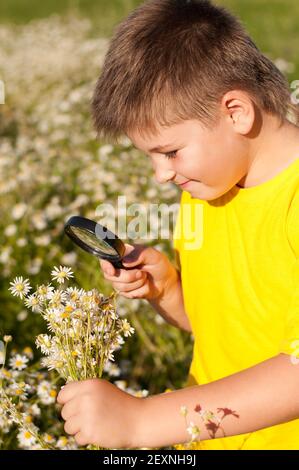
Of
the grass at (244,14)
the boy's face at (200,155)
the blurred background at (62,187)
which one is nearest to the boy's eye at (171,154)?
the boy's face at (200,155)

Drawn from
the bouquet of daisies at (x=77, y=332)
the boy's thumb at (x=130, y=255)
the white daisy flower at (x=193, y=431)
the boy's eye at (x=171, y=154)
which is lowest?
the white daisy flower at (x=193, y=431)

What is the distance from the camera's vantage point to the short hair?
177 centimetres

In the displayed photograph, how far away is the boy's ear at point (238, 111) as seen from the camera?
1803mm

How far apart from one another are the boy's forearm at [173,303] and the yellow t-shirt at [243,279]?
55 mm

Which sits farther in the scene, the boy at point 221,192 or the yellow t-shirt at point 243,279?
the yellow t-shirt at point 243,279

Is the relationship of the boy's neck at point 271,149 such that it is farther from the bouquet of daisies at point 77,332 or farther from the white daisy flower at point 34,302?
the white daisy flower at point 34,302

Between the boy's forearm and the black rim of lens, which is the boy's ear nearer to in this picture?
the black rim of lens

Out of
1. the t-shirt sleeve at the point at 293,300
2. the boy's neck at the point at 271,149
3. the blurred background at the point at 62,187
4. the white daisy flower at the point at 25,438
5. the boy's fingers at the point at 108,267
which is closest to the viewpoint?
the t-shirt sleeve at the point at 293,300

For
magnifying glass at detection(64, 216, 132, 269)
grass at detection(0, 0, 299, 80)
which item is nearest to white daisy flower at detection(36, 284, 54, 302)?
magnifying glass at detection(64, 216, 132, 269)

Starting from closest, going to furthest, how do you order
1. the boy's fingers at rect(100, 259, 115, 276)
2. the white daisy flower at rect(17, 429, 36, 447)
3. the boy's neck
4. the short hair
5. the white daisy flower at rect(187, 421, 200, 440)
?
the white daisy flower at rect(187, 421, 200, 440)
the short hair
the boy's neck
the boy's fingers at rect(100, 259, 115, 276)
the white daisy flower at rect(17, 429, 36, 447)

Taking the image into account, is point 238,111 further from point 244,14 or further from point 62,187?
point 244,14

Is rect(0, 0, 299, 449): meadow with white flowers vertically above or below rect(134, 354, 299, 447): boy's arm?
above

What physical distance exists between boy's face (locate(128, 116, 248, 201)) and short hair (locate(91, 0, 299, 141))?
0.03m
